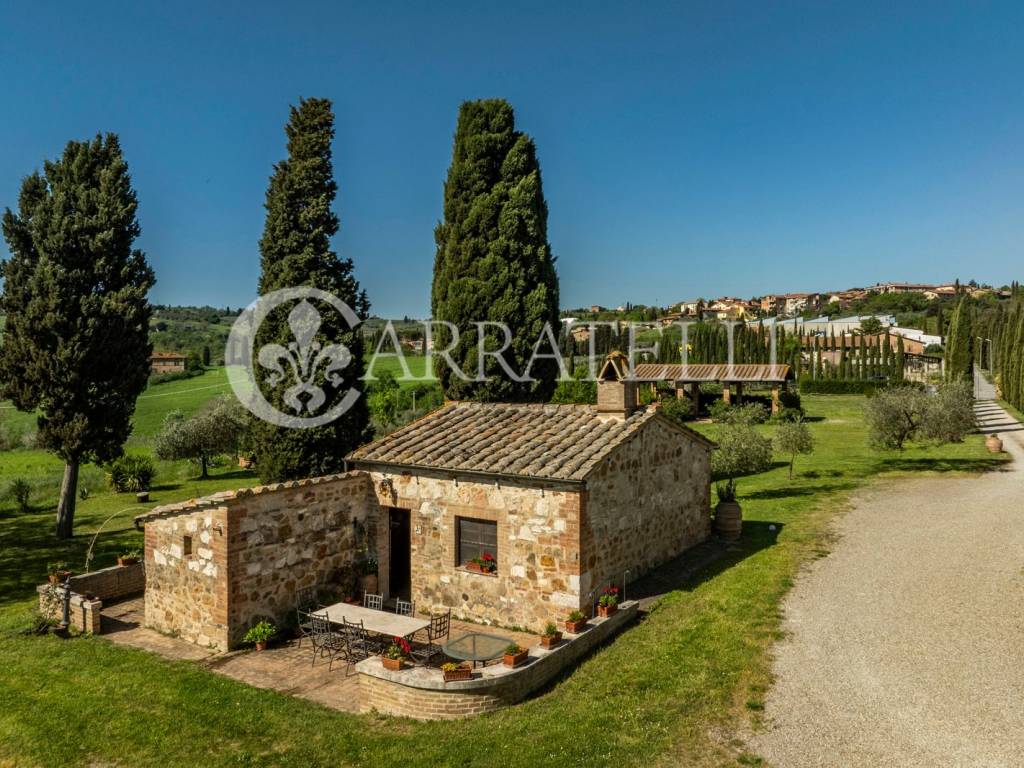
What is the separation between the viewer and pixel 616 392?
13.4 meters

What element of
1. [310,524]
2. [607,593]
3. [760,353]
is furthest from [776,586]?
[760,353]

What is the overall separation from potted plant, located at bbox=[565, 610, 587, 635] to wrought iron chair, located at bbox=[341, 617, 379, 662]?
316 centimetres

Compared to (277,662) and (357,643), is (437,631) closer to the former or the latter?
(357,643)

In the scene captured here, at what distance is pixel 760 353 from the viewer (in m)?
70.2

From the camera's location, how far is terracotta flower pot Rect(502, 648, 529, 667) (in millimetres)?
9164

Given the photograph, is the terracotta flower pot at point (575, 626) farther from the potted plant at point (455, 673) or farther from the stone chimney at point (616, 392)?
the stone chimney at point (616, 392)

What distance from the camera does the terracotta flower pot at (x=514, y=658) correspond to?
361 inches

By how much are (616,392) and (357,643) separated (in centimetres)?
680

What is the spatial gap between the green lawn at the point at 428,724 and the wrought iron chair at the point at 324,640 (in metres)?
1.33

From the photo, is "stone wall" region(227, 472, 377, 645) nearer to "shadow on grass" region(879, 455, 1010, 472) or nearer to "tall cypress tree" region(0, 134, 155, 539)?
"tall cypress tree" region(0, 134, 155, 539)

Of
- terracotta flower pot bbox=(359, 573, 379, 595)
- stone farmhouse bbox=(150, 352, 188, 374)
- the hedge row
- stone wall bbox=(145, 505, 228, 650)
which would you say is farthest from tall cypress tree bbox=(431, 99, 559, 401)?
stone farmhouse bbox=(150, 352, 188, 374)

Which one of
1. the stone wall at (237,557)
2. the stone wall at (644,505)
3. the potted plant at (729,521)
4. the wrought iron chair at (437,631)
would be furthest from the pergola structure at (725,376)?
the wrought iron chair at (437,631)

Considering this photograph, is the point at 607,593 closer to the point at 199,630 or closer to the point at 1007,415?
the point at 199,630

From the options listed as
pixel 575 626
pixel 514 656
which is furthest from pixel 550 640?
pixel 514 656
